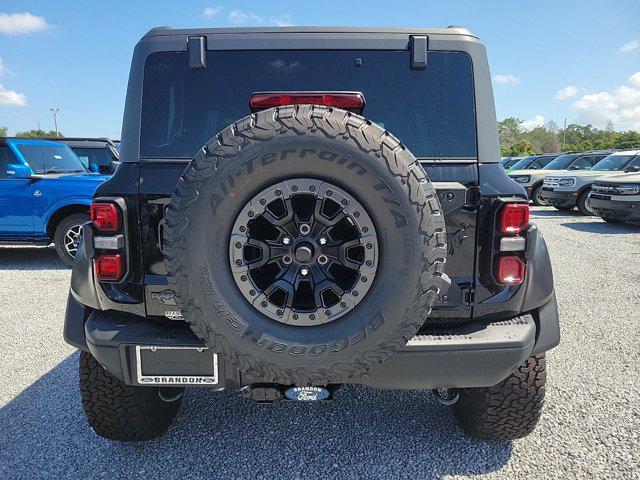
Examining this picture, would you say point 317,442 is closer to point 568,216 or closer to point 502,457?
point 502,457

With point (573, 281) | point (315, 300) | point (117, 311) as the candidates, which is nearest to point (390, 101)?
point (315, 300)

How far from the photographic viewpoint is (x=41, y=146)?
7.18 metres

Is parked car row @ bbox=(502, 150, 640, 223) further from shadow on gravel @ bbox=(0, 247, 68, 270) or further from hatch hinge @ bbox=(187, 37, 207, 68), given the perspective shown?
shadow on gravel @ bbox=(0, 247, 68, 270)

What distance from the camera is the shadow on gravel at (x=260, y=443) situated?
7.38 feet

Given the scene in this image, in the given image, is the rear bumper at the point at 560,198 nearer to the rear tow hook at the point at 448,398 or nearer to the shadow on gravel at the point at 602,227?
the shadow on gravel at the point at 602,227

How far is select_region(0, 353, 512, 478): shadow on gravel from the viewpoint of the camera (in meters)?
2.25

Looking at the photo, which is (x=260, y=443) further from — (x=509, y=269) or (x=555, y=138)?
(x=555, y=138)

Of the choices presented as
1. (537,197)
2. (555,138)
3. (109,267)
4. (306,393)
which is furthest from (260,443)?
(555,138)

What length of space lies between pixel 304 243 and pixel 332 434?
138 cm

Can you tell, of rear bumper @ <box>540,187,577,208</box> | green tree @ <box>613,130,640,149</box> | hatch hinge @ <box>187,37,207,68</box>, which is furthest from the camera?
green tree @ <box>613,130,640,149</box>

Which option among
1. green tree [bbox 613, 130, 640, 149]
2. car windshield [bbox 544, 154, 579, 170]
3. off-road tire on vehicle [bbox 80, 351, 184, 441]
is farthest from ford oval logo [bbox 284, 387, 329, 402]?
green tree [bbox 613, 130, 640, 149]

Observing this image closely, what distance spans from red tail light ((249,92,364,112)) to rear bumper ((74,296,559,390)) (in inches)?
40.2

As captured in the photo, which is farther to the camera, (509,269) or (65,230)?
(65,230)

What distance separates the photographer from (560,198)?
42.1ft
